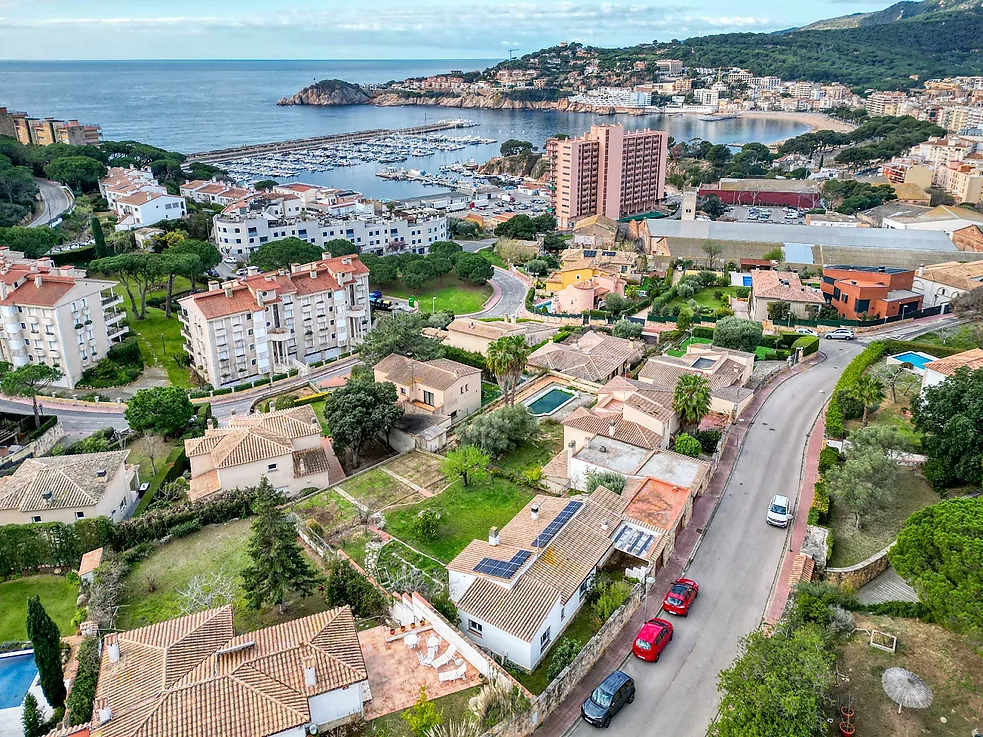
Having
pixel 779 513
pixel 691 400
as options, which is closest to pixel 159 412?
pixel 691 400

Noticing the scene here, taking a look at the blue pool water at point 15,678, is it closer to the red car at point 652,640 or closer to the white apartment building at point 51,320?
the red car at point 652,640

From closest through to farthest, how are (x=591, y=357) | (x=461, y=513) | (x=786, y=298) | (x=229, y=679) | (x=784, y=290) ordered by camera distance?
(x=229, y=679) → (x=461, y=513) → (x=591, y=357) → (x=786, y=298) → (x=784, y=290)

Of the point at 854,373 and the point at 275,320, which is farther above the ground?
the point at 854,373

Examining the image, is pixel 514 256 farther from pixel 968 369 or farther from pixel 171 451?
pixel 968 369

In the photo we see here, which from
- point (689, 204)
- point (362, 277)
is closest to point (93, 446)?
point (362, 277)

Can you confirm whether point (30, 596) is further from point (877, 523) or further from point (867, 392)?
point (867, 392)

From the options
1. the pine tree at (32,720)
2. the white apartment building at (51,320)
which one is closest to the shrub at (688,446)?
the pine tree at (32,720)
